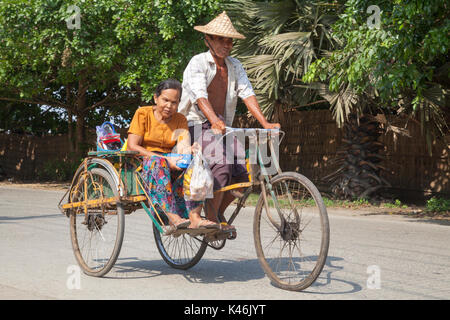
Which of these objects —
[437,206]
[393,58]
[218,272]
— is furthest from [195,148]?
[437,206]

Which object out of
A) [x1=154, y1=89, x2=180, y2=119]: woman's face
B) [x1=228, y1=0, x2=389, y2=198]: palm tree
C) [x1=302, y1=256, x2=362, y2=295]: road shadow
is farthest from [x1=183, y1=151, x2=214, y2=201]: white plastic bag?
[x1=228, y1=0, x2=389, y2=198]: palm tree

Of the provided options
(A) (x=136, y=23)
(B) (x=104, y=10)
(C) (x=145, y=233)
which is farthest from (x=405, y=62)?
(B) (x=104, y=10)

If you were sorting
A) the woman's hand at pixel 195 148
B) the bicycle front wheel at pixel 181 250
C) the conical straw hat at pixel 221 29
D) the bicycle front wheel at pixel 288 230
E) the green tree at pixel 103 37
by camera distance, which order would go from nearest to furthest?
1. the bicycle front wheel at pixel 288 230
2. the woman's hand at pixel 195 148
3. the conical straw hat at pixel 221 29
4. the bicycle front wheel at pixel 181 250
5. the green tree at pixel 103 37

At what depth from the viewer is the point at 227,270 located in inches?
252

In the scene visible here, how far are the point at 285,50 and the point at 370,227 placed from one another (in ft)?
14.7

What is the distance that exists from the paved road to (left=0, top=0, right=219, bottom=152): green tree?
23.8 ft

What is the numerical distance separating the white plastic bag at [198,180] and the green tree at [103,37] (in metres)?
10.1

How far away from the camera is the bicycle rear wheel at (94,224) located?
20.0ft

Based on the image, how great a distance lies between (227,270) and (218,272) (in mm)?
129

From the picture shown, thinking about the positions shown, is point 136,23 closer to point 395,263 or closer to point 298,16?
point 298,16

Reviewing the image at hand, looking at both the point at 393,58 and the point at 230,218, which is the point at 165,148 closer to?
the point at 230,218

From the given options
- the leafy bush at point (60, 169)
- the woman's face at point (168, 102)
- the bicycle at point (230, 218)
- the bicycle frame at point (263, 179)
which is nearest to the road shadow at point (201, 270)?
the bicycle at point (230, 218)

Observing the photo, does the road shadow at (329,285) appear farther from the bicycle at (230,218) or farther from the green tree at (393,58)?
the green tree at (393,58)

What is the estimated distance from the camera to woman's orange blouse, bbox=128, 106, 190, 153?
6.10 metres
